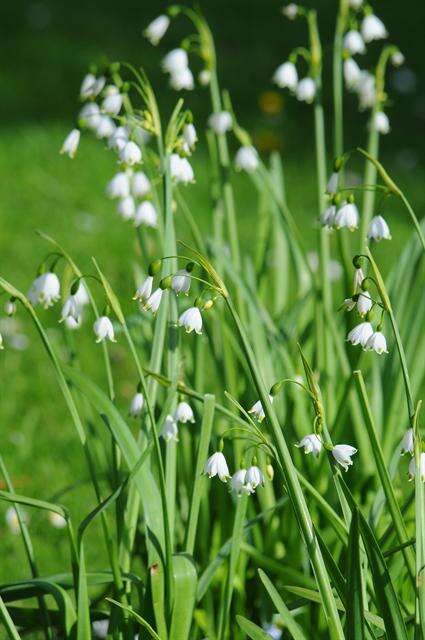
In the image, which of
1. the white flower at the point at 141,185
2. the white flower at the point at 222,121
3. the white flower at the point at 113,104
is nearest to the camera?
the white flower at the point at 113,104

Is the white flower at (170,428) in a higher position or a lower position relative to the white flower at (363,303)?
lower

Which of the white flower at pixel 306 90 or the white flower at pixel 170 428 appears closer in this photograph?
the white flower at pixel 170 428

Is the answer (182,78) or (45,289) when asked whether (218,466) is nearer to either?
(45,289)

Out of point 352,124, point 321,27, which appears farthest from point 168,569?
point 321,27

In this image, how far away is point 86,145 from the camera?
4.87 metres

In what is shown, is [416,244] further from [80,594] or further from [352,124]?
[352,124]

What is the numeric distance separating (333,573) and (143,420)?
1.43 feet

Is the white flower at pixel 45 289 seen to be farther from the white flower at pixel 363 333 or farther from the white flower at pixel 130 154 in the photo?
the white flower at pixel 363 333

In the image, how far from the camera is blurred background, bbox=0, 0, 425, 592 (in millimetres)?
3031

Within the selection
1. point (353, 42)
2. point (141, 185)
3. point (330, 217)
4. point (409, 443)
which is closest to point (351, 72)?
point (353, 42)

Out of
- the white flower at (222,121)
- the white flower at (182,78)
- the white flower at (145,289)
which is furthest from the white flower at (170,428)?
the white flower at (222,121)

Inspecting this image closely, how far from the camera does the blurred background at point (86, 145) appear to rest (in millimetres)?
3031

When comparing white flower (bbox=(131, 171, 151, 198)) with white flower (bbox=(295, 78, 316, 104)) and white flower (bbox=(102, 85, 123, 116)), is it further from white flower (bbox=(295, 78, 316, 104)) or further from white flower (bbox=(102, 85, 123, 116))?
white flower (bbox=(295, 78, 316, 104))

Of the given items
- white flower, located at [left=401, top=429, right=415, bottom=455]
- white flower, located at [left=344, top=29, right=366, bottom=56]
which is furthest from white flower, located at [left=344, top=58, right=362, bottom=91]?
white flower, located at [left=401, top=429, right=415, bottom=455]
